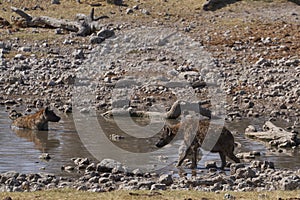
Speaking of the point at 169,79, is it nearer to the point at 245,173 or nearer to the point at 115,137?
the point at 115,137

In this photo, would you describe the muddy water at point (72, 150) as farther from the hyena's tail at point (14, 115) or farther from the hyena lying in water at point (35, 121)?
the hyena's tail at point (14, 115)

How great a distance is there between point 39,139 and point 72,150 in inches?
71.2

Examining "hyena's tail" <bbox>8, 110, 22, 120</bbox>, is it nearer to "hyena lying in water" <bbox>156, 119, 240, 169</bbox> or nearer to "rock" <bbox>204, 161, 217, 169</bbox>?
"hyena lying in water" <bbox>156, 119, 240, 169</bbox>

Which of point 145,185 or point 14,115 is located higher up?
point 14,115

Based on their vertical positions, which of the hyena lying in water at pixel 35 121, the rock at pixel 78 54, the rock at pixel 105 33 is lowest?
the hyena lying in water at pixel 35 121

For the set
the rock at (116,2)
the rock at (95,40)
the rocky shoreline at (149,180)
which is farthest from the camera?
the rock at (116,2)

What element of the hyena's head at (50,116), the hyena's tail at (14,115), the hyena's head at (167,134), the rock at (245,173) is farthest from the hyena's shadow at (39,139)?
the rock at (245,173)

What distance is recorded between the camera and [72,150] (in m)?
16.0

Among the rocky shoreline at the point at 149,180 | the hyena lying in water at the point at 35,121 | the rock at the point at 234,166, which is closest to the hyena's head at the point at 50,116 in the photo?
the hyena lying in water at the point at 35,121

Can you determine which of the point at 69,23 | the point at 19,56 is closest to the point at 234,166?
the point at 19,56

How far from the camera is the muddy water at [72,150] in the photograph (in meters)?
14.4

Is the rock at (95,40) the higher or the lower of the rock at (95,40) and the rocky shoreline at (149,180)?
the higher

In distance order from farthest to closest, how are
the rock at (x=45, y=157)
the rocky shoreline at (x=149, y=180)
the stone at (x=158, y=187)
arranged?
the rock at (x=45, y=157)
the rocky shoreline at (x=149, y=180)
the stone at (x=158, y=187)

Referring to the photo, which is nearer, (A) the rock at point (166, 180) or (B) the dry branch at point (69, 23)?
(A) the rock at point (166, 180)
